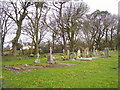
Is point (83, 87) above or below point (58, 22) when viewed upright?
below

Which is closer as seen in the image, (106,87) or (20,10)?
(106,87)

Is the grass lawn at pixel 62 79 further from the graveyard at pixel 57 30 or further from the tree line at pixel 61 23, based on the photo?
the tree line at pixel 61 23

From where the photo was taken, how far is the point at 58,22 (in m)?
32.1

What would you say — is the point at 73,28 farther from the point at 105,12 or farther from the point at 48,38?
the point at 105,12

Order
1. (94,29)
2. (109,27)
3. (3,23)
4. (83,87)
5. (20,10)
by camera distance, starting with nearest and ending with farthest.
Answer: (83,87) → (20,10) → (3,23) → (94,29) → (109,27)

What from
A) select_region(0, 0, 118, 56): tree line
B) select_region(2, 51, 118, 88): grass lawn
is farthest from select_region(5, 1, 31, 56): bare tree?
select_region(2, 51, 118, 88): grass lawn

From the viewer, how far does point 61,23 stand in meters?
31.2

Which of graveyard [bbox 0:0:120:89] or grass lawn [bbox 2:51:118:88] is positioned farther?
graveyard [bbox 0:0:120:89]

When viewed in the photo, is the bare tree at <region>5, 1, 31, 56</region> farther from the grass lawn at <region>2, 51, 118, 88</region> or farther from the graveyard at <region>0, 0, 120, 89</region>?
the grass lawn at <region>2, 51, 118, 88</region>

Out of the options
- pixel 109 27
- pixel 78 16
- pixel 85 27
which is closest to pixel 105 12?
pixel 109 27

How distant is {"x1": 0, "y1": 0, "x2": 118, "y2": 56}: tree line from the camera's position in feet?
69.4

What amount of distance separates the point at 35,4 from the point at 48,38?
1933 cm

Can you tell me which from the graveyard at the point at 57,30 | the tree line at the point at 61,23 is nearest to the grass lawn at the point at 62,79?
the graveyard at the point at 57,30

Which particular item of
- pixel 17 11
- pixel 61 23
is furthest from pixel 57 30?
pixel 17 11
